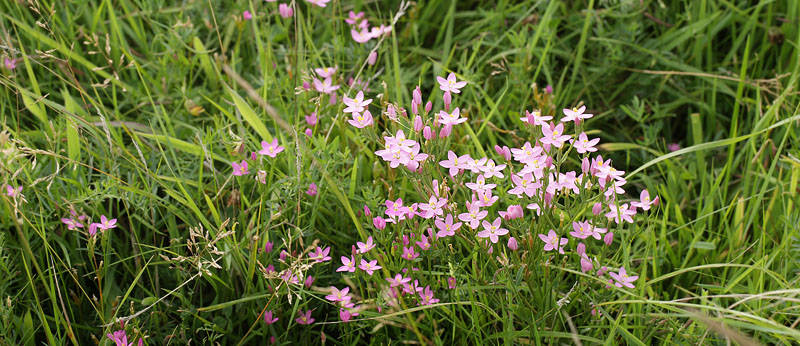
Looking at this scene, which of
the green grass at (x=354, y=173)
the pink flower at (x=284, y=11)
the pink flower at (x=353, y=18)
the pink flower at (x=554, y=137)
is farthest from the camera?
the pink flower at (x=353, y=18)

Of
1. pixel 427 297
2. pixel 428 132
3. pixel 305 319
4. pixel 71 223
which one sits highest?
pixel 428 132

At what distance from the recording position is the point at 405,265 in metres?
1.96

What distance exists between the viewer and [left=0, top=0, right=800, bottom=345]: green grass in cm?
191

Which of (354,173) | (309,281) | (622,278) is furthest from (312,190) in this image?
(622,278)

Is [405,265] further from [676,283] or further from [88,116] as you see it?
[88,116]

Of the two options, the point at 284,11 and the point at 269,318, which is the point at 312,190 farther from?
the point at 284,11

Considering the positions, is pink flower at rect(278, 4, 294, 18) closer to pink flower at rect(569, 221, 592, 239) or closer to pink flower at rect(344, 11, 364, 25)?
pink flower at rect(344, 11, 364, 25)

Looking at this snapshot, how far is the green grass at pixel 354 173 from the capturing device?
1908mm

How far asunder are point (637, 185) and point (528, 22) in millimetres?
828

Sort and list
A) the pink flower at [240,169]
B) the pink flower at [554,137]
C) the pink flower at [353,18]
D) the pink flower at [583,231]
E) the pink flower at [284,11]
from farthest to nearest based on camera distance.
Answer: the pink flower at [353,18] → the pink flower at [284,11] → the pink flower at [240,169] → the pink flower at [583,231] → the pink flower at [554,137]

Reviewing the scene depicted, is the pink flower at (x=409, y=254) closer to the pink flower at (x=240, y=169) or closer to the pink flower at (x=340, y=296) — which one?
the pink flower at (x=340, y=296)

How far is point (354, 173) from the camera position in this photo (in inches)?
84.4

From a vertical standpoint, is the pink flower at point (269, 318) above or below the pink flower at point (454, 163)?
below

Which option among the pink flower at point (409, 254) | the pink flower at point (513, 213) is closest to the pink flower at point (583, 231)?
the pink flower at point (513, 213)
